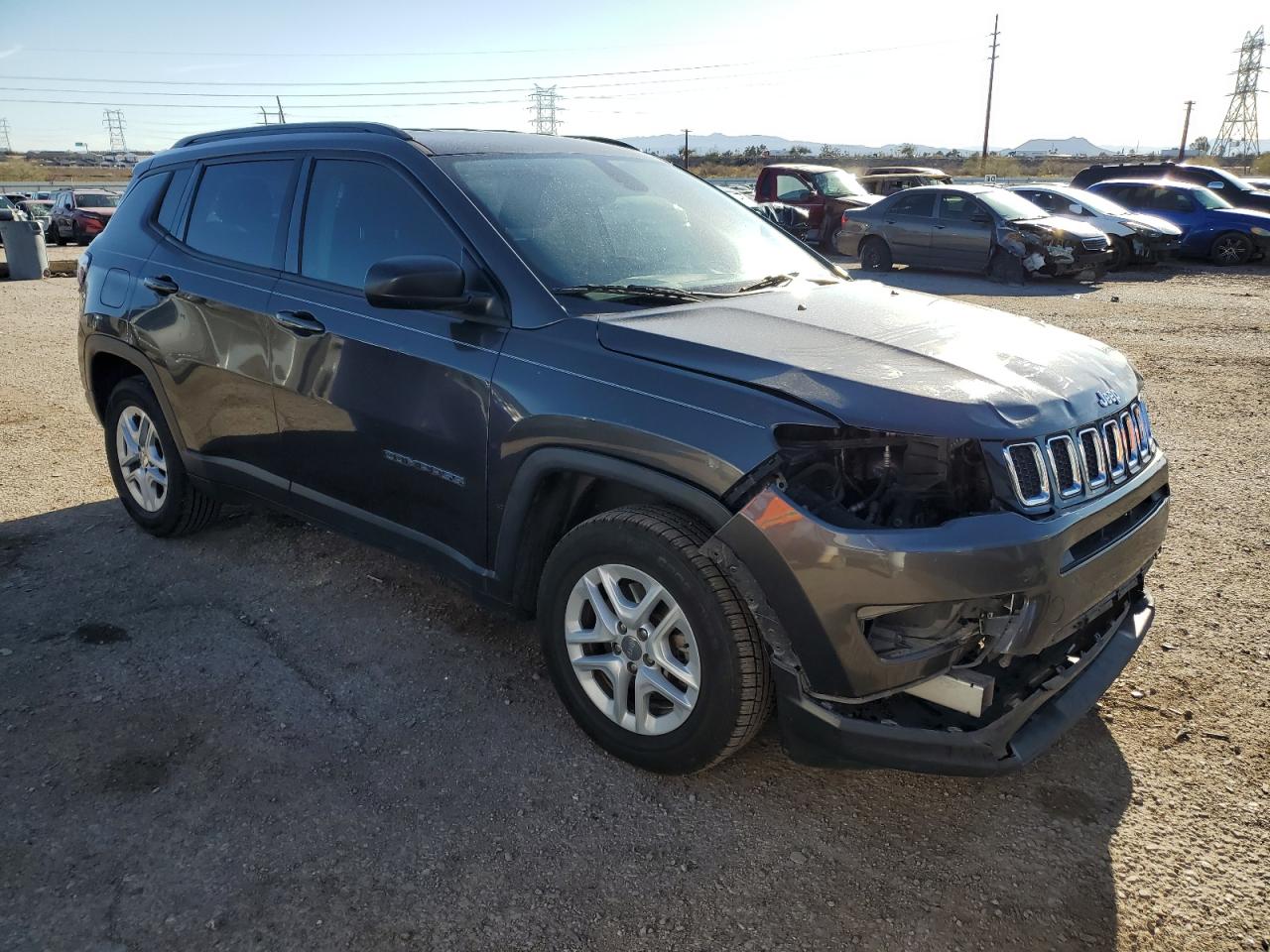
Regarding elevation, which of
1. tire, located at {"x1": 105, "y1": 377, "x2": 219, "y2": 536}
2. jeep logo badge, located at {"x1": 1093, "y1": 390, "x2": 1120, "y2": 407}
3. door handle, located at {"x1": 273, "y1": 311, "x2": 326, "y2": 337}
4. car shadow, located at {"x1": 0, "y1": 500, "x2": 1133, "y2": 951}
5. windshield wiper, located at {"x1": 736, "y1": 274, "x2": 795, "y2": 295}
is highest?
windshield wiper, located at {"x1": 736, "y1": 274, "x2": 795, "y2": 295}

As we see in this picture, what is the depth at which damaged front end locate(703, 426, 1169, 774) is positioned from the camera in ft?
7.90

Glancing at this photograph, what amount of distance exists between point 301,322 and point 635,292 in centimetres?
136

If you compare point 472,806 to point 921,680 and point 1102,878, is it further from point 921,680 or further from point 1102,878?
point 1102,878

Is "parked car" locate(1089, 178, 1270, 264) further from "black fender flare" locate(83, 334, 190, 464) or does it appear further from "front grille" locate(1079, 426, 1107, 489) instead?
"black fender flare" locate(83, 334, 190, 464)

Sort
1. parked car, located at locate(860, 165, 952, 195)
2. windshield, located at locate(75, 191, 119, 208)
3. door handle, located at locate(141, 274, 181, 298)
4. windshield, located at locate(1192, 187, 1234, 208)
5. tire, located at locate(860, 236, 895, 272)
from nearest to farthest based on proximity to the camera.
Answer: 1. door handle, located at locate(141, 274, 181, 298)
2. tire, located at locate(860, 236, 895, 272)
3. windshield, located at locate(1192, 187, 1234, 208)
4. parked car, located at locate(860, 165, 952, 195)
5. windshield, located at locate(75, 191, 119, 208)

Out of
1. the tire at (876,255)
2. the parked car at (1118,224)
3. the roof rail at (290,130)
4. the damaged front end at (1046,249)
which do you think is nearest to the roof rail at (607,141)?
the roof rail at (290,130)

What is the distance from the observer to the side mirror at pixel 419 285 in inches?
119

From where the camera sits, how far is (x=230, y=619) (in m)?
4.07

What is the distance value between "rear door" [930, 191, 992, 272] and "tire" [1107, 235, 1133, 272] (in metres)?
2.66

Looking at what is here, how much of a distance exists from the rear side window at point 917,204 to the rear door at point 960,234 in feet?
0.55

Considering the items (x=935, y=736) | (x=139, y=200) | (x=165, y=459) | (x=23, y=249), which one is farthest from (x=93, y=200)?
(x=935, y=736)

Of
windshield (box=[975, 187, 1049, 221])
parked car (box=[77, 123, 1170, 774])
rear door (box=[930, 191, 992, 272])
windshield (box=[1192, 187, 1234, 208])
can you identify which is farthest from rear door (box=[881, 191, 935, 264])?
parked car (box=[77, 123, 1170, 774])

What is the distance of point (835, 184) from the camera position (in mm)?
19625

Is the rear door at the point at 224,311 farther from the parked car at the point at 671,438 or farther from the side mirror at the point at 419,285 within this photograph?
the side mirror at the point at 419,285
